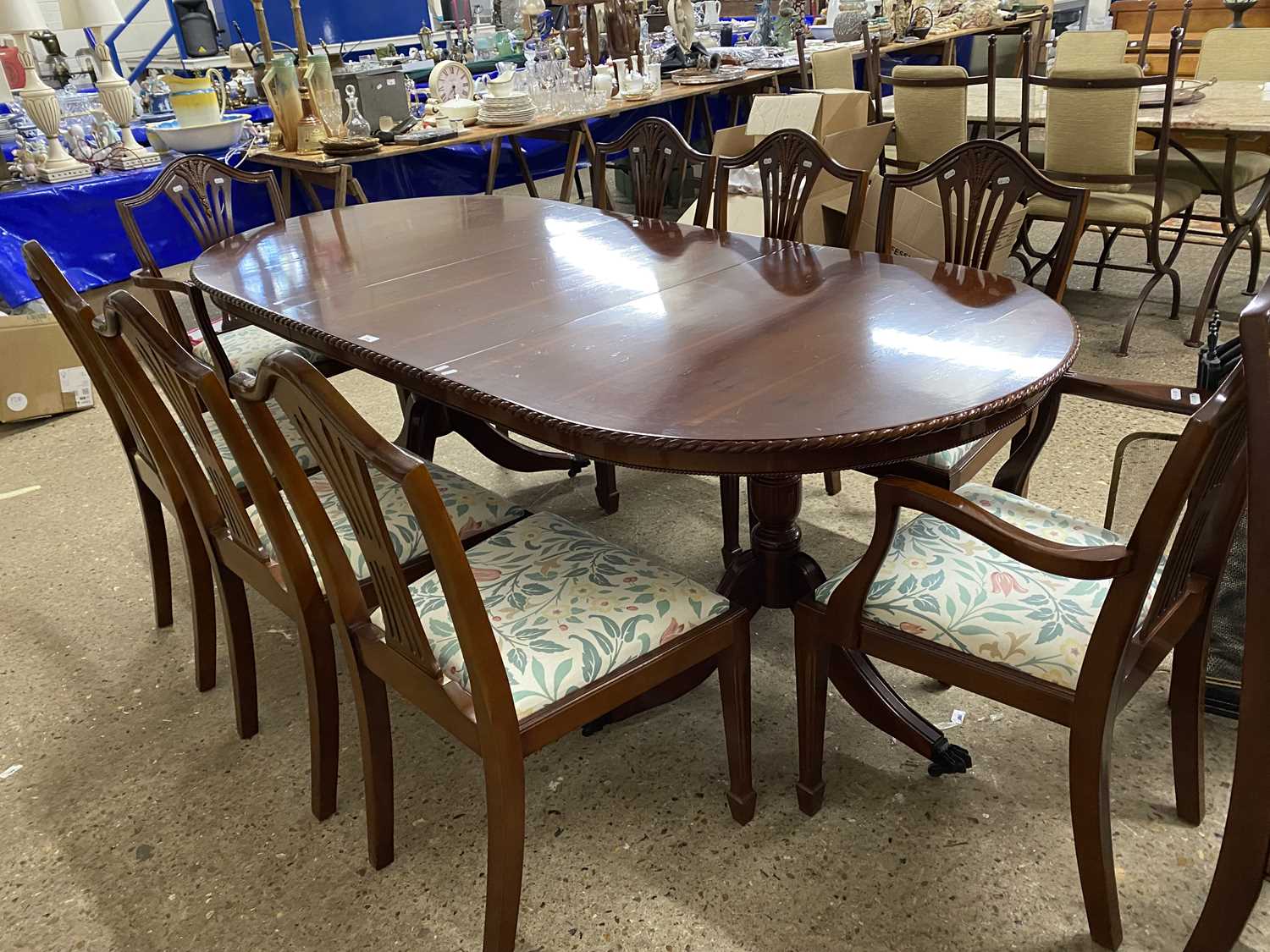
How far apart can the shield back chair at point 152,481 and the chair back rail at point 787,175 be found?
4.63 ft

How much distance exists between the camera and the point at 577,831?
63.6 inches

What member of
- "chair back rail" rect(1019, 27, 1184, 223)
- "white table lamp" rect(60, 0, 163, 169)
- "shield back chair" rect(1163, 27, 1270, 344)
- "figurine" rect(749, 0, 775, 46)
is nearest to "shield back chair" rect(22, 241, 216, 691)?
"white table lamp" rect(60, 0, 163, 169)

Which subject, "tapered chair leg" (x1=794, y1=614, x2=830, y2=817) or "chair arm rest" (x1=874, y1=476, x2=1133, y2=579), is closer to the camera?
"chair arm rest" (x1=874, y1=476, x2=1133, y2=579)

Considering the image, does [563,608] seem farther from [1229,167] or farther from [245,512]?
[1229,167]

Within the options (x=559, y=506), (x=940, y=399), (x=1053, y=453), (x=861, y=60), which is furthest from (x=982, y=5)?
(x=940, y=399)

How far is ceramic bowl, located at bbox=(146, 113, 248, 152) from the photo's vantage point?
12.3 feet

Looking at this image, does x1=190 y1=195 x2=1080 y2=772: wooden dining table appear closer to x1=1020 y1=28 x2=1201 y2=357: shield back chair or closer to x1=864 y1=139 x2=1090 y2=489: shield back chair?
x1=864 y1=139 x2=1090 y2=489: shield back chair

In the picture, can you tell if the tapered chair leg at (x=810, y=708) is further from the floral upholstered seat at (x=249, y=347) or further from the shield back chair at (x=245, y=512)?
the floral upholstered seat at (x=249, y=347)

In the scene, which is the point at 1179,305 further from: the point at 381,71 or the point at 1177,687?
the point at 381,71

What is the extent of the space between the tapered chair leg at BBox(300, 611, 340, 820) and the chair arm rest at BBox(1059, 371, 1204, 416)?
1278 mm

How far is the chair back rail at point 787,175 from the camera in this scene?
2.31 meters

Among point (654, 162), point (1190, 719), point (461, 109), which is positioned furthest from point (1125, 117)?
point (461, 109)

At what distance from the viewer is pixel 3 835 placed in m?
1.71

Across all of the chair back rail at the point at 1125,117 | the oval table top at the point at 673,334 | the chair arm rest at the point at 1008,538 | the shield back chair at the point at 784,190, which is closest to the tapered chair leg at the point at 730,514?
the shield back chair at the point at 784,190
